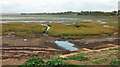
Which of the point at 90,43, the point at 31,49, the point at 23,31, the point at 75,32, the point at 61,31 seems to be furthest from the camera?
the point at 23,31

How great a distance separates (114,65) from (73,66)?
2.42 meters

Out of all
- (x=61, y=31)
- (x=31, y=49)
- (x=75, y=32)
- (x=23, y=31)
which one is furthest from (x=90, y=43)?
(x=23, y=31)

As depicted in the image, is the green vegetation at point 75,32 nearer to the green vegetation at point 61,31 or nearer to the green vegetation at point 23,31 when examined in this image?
the green vegetation at point 61,31

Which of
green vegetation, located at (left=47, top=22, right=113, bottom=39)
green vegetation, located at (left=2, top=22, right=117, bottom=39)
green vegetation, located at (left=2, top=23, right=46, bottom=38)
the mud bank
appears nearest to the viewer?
the mud bank

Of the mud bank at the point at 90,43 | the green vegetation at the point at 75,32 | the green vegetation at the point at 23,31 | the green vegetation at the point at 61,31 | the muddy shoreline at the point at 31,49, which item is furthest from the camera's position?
the green vegetation at the point at 23,31

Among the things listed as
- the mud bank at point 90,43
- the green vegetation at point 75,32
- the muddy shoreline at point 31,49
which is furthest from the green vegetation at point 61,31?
the muddy shoreline at point 31,49

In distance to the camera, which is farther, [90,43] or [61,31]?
[61,31]

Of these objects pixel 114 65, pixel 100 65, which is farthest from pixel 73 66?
pixel 114 65

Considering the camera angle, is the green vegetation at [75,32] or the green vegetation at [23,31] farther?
the green vegetation at [23,31]

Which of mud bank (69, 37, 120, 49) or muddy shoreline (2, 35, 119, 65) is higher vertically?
muddy shoreline (2, 35, 119, 65)

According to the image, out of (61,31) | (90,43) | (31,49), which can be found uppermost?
(61,31)

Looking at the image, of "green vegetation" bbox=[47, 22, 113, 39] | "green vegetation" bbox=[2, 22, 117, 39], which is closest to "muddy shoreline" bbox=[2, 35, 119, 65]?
"green vegetation" bbox=[2, 22, 117, 39]

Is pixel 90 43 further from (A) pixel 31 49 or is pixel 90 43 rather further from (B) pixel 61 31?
(B) pixel 61 31

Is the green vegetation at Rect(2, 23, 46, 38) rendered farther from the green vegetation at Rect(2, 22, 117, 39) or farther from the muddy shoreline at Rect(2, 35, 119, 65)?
the muddy shoreline at Rect(2, 35, 119, 65)
